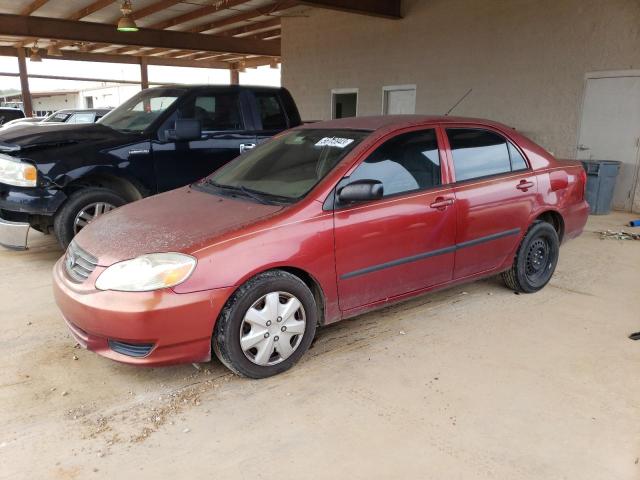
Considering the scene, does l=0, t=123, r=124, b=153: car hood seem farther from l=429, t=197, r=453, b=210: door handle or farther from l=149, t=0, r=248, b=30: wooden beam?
l=149, t=0, r=248, b=30: wooden beam

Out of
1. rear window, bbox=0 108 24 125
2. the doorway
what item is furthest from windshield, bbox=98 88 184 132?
rear window, bbox=0 108 24 125

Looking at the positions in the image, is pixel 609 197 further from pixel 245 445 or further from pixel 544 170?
pixel 245 445

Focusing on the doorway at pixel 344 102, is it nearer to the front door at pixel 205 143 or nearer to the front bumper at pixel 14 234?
the front door at pixel 205 143

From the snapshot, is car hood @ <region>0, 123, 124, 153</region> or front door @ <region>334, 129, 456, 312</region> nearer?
front door @ <region>334, 129, 456, 312</region>

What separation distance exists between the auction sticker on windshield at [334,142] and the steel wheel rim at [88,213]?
2.62 meters

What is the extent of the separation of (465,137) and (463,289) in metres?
1.45

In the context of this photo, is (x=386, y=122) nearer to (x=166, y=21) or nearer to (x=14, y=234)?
(x=14, y=234)

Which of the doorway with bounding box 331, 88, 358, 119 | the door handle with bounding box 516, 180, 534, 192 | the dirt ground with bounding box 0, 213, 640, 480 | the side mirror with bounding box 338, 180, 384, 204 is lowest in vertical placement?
the dirt ground with bounding box 0, 213, 640, 480

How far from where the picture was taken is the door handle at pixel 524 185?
168 inches

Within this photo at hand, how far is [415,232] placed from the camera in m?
3.62

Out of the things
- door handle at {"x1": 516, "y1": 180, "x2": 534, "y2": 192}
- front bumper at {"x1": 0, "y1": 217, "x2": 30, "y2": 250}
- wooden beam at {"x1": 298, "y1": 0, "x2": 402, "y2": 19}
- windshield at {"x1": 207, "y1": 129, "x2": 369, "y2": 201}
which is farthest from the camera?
wooden beam at {"x1": 298, "y1": 0, "x2": 402, "y2": 19}

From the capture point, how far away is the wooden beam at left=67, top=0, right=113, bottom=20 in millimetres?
13320

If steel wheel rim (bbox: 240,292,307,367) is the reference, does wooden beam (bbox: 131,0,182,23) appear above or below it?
above

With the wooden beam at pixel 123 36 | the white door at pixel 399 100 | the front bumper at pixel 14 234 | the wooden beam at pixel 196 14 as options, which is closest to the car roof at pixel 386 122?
the front bumper at pixel 14 234
